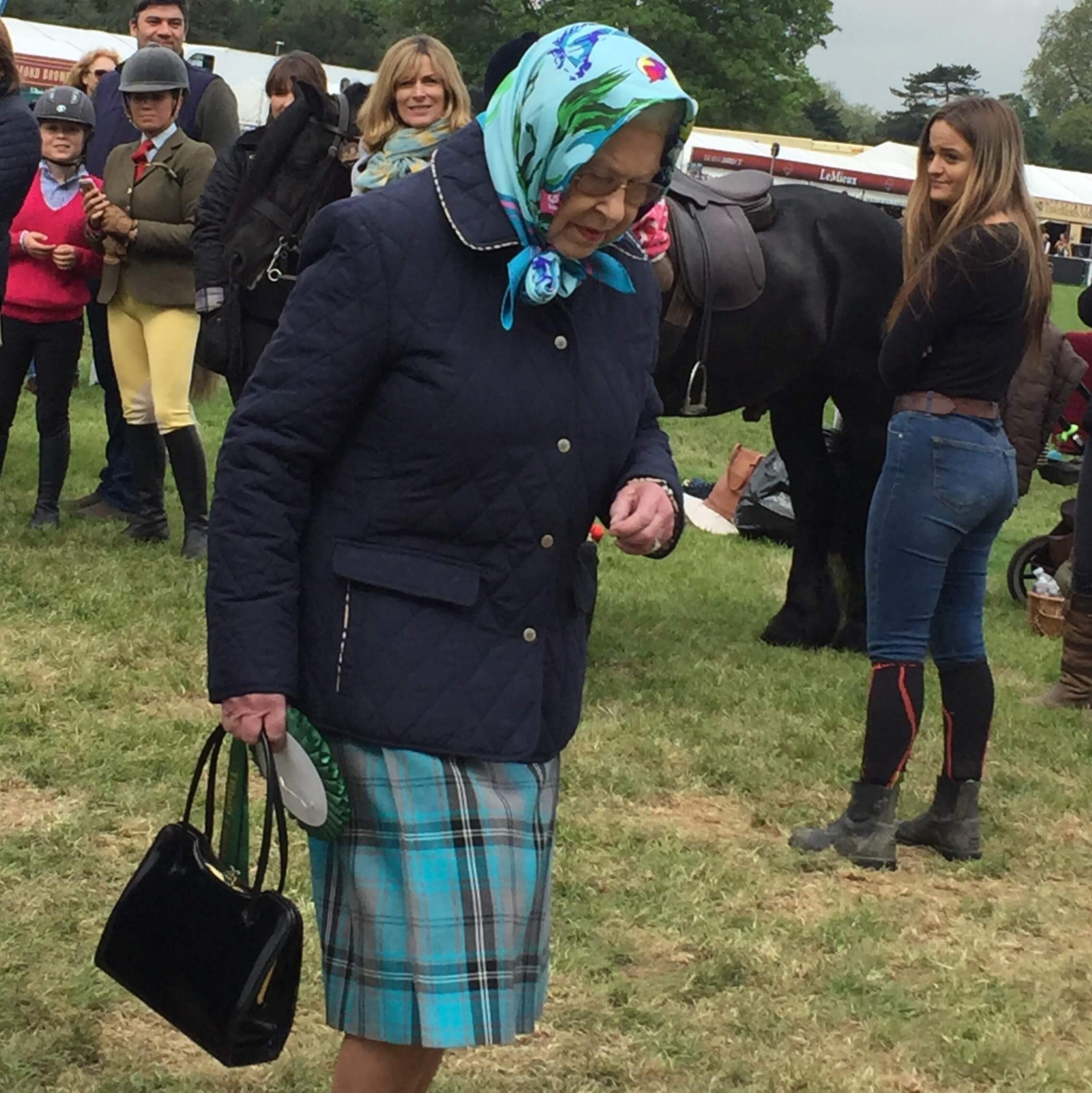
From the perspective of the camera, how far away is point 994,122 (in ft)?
14.3

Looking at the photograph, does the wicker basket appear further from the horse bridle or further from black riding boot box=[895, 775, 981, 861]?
the horse bridle

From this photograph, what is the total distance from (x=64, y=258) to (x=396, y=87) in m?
2.39

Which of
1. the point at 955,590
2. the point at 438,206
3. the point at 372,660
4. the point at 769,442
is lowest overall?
the point at 769,442

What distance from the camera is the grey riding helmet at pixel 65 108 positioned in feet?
23.9

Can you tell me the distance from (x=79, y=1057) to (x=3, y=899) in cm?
72

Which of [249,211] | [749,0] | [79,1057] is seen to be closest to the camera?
[79,1057]

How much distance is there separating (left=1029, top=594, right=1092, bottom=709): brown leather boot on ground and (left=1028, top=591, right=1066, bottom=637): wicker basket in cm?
116

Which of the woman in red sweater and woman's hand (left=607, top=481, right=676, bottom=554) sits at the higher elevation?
woman's hand (left=607, top=481, right=676, bottom=554)

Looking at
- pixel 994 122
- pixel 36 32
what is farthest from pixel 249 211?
pixel 36 32

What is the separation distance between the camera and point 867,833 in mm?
4617

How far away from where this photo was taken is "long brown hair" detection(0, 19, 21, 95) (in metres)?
5.83

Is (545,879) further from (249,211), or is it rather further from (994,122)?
(249,211)

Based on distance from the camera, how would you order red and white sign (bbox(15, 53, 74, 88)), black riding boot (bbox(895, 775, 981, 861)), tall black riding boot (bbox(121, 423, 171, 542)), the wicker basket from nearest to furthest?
black riding boot (bbox(895, 775, 981, 861)) → tall black riding boot (bbox(121, 423, 171, 542)) → the wicker basket → red and white sign (bbox(15, 53, 74, 88))

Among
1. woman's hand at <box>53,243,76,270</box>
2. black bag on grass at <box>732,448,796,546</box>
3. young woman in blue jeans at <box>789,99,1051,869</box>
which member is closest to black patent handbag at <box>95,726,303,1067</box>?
young woman in blue jeans at <box>789,99,1051,869</box>
